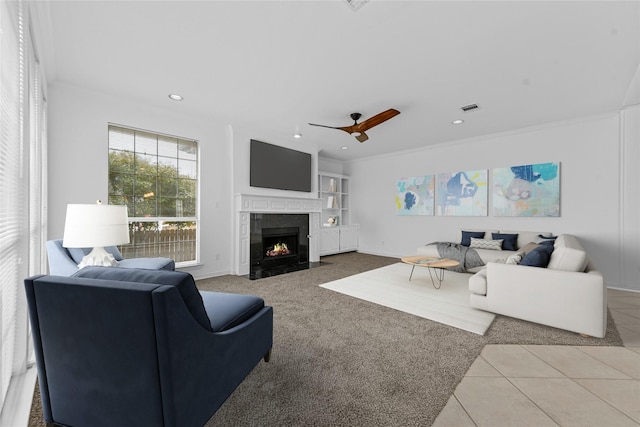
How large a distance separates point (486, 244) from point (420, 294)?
2.11 metres

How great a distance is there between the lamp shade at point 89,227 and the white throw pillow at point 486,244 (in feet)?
17.2

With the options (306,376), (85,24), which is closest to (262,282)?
(306,376)

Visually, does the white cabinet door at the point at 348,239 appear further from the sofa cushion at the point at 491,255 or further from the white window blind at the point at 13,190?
the white window blind at the point at 13,190

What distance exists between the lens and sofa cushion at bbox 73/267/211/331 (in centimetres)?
113

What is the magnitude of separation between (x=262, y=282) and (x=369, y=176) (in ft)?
14.2

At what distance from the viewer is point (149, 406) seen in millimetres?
1097

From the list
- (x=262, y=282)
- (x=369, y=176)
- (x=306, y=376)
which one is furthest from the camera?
(x=369, y=176)

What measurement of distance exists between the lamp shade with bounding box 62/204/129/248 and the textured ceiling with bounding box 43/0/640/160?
152 centimetres

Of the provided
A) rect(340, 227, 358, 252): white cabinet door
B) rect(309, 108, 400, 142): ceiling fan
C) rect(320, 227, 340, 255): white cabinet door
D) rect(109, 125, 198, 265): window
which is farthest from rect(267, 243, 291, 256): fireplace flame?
rect(309, 108, 400, 142): ceiling fan

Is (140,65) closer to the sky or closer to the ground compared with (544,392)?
closer to the sky

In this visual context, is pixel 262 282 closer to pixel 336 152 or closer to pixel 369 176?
pixel 336 152

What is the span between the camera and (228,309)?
64.5 inches

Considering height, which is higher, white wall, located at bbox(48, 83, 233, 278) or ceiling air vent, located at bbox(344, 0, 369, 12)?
ceiling air vent, located at bbox(344, 0, 369, 12)

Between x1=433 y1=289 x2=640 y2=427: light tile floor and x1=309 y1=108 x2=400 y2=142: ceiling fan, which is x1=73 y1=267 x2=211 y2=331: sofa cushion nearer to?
x1=433 y1=289 x2=640 y2=427: light tile floor
